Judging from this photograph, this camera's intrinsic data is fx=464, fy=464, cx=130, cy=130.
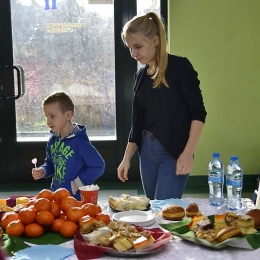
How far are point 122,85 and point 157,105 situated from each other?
9.49 feet

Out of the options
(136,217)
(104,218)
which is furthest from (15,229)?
(136,217)

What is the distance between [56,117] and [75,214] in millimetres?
943

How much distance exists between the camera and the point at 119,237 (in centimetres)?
141

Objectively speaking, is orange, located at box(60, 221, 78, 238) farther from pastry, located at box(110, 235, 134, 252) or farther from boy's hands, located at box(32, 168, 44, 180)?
boy's hands, located at box(32, 168, 44, 180)

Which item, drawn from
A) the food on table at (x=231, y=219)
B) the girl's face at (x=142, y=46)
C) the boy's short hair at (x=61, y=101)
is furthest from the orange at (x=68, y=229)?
the boy's short hair at (x=61, y=101)

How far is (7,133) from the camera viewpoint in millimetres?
5043

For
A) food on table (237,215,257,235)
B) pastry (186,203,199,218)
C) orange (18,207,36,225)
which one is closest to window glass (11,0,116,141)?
pastry (186,203,199,218)

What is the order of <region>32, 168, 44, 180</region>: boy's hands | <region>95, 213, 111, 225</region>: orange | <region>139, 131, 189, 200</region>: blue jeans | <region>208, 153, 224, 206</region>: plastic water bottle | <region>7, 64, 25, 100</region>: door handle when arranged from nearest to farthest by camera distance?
1. <region>95, 213, 111, 225</region>: orange
2. <region>208, 153, 224, 206</region>: plastic water bottle
3. <region>139, 131, 189, 200</region>: blue jeans
4. <region>32, 168, 44, 180</region>: boy's hands
5. <region>7, 64, 25, 100</region>: door handle

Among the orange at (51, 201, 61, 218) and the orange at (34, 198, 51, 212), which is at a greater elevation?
the orange at (34, 198, 51, 212)

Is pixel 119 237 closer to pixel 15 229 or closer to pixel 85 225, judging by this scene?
pixel 85 225

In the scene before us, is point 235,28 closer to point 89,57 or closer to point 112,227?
point 89,57

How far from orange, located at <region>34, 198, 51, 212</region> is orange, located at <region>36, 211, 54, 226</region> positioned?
0.02m

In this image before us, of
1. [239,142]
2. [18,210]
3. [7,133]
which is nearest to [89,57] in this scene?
[7,133]

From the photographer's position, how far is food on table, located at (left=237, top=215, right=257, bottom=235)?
1494 mm
